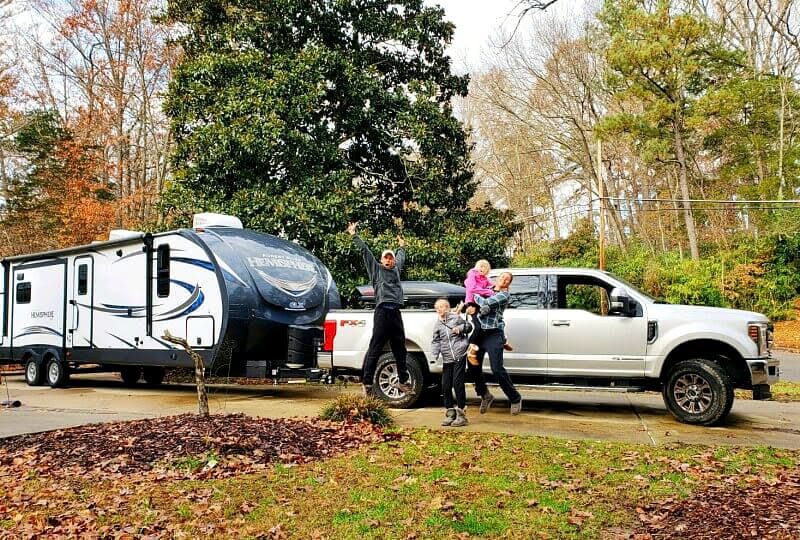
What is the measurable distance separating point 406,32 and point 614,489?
1595cm

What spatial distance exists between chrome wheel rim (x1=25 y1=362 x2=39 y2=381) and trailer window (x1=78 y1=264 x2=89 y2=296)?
96.0 inches

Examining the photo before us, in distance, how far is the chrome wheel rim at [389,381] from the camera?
1021 cm

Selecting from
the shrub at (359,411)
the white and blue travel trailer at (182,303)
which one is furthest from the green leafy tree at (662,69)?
the shrub at (359,411)

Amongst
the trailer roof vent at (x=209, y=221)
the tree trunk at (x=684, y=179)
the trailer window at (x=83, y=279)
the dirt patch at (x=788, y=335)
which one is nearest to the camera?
the trailer roof vent at (x=209, y=221)

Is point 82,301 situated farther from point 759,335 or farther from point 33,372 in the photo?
point 759,335

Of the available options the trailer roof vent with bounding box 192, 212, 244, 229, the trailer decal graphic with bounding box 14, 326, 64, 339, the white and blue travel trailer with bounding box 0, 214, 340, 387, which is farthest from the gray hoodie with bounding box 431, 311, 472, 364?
the trailer decal graphic with bounding box 14, 326, 64, 339

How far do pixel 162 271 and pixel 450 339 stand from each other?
619cm

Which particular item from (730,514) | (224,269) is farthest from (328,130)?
(730,514)

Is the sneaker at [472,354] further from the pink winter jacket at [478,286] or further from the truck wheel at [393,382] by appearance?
the truck wheel at [393,382]

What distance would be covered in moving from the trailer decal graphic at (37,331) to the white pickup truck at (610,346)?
712 cm

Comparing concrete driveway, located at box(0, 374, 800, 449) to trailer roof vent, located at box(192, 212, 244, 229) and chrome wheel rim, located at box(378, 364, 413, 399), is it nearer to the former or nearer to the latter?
chrome wheel rim, located at box(378, 364, 413, 399)

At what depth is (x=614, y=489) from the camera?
5629mm

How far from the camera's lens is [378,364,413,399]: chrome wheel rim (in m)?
10.2

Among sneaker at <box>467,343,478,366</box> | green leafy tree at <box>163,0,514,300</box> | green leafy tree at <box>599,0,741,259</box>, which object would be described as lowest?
sneaker at <box>467,343,478,366</box>
